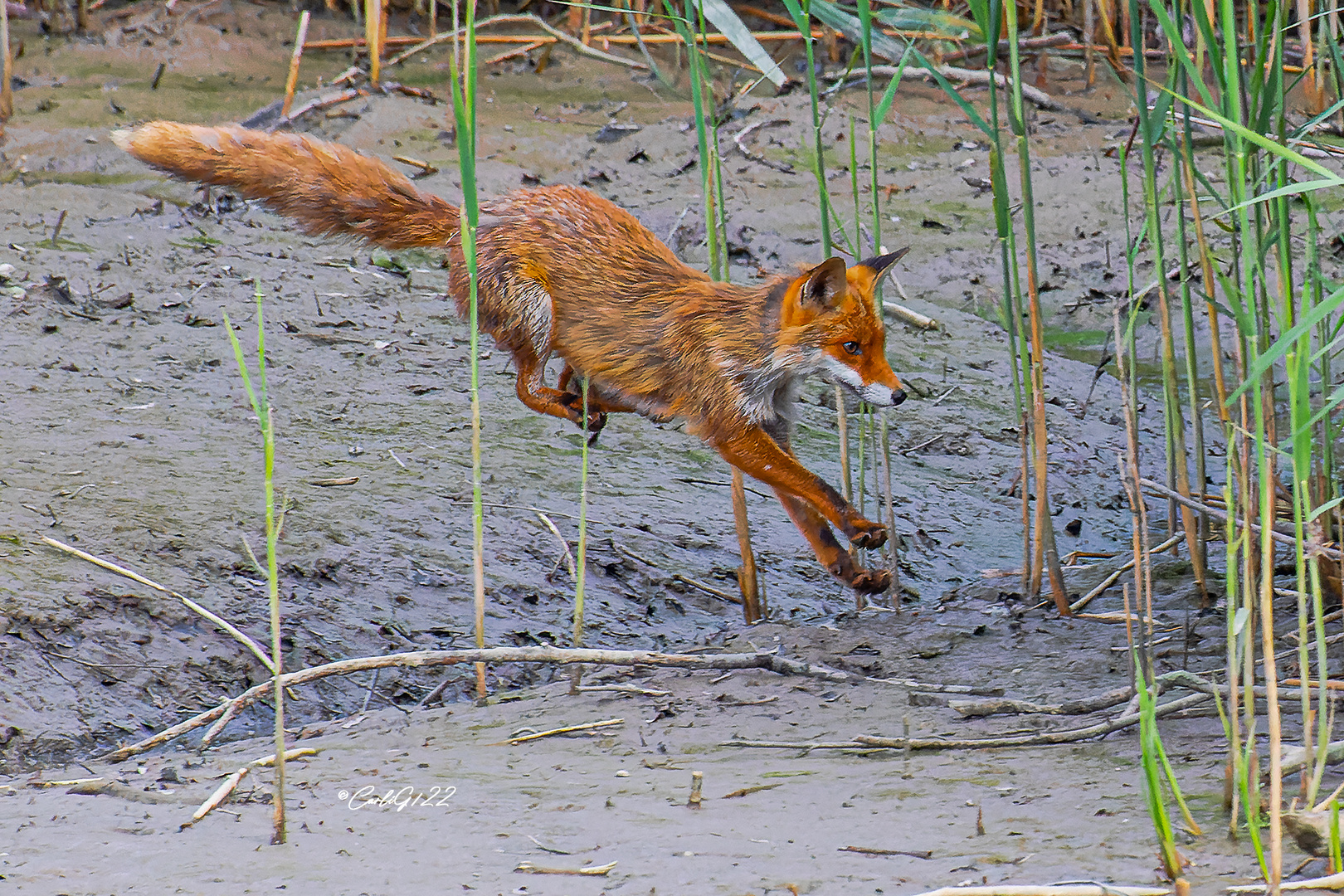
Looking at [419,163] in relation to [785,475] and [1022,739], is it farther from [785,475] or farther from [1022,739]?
[1022,739]

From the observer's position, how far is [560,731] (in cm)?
335

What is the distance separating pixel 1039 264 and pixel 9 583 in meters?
5.52

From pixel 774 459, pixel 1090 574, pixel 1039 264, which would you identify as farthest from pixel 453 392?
pixel 1039 264

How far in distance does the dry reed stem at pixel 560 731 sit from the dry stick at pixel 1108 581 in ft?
5.93

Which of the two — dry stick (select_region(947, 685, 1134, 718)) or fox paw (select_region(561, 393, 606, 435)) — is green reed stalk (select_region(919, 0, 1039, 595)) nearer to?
dry stick (select_region(947, 685, 1134, 718))

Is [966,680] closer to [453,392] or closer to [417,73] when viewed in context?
[453,392]

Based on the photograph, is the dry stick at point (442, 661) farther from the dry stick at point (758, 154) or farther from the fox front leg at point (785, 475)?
the dry stick at point (758, 154)

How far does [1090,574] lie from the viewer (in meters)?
4.96

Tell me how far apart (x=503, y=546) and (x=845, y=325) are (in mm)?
1509

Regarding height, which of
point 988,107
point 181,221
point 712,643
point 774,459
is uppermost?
point 988,107

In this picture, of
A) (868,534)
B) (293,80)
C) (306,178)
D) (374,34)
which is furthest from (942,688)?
(374,34)

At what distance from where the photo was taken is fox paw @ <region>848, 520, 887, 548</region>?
13.4 ft

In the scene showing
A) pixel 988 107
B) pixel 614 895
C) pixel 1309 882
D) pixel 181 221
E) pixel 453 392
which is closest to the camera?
pixel 1309 882

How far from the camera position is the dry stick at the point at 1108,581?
4.41 m
